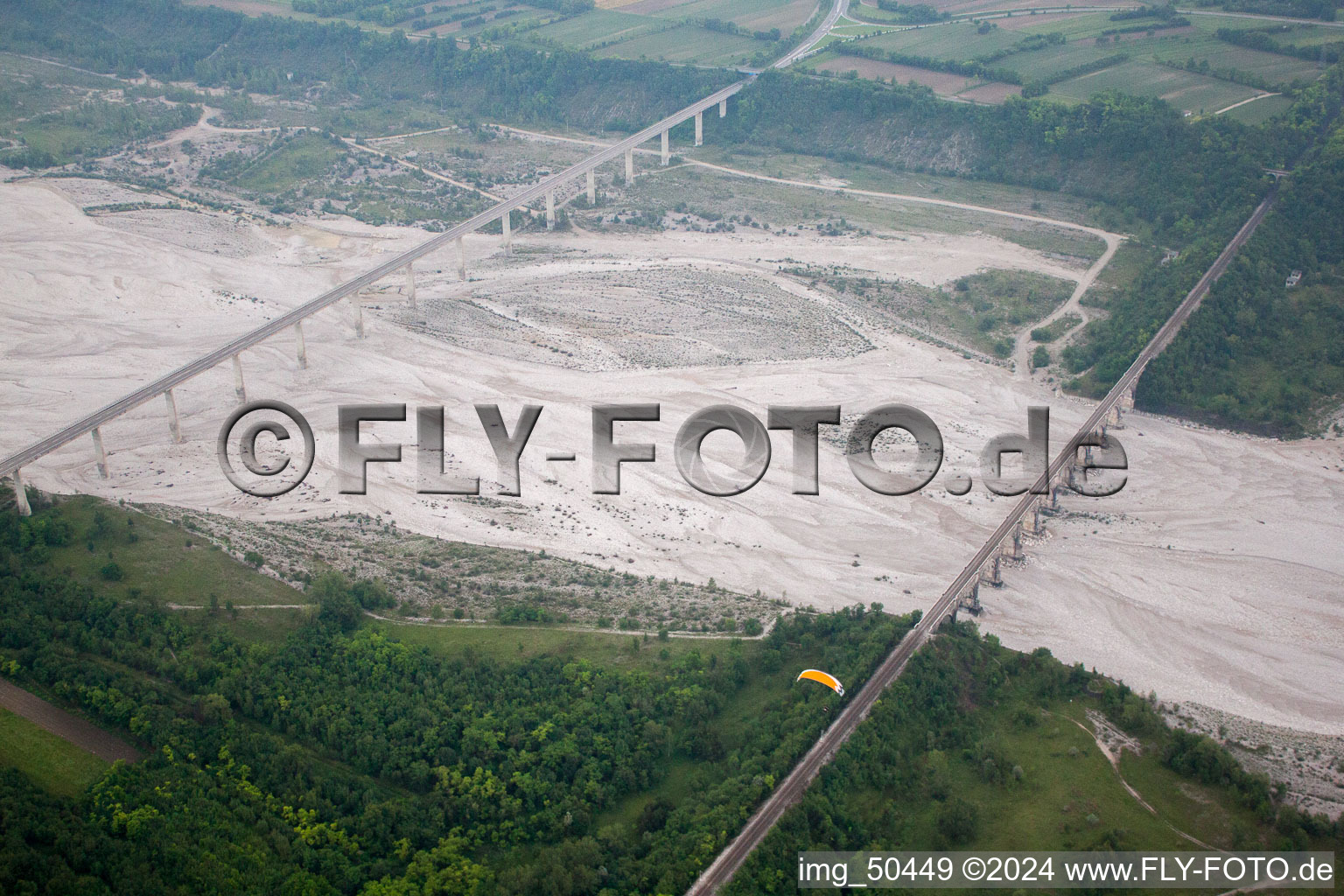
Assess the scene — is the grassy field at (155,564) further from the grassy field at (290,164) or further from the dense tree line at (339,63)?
the dense tree line at (339,63)

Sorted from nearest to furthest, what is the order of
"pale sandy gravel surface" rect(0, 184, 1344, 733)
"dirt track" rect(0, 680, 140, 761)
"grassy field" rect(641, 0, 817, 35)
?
"dirt track" rect(0, 680, 140, 761) < "pale sandy gravel surface" rect(0, 184, 1344, 733) < "grassy field" rect(641, 0, 817, 35)

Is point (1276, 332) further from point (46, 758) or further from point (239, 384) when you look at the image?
point (46, 758)

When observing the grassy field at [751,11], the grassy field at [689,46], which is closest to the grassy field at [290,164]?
the grassy field at [689,46]

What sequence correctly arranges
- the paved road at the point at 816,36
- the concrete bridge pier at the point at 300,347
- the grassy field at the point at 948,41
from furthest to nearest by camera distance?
the paved road at the point at 816,36 < the grassy field at the point at 948,41 < the concrete bridge pier at the point at 300,347

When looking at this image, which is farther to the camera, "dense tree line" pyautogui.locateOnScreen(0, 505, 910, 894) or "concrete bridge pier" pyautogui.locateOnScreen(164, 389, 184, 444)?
"concrete bridge pier" pyautogui.locateOnScreen(164, 389, 184, 444)

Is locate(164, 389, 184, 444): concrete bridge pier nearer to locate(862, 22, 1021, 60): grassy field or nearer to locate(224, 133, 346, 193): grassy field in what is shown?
locate(224, 133, 346, 193): grassy field

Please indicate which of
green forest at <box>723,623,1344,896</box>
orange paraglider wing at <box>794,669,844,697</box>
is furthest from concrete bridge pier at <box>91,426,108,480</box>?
green forest at <box>723,623,1344,896</box>

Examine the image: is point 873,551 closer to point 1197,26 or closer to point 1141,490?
point 1141,490
